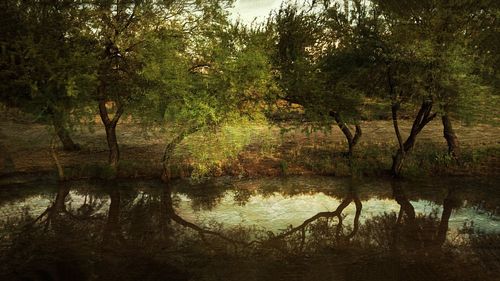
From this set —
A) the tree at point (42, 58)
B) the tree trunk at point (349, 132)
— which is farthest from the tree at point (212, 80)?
the tree trunk at point (349, 132)

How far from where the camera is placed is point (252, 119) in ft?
79.6

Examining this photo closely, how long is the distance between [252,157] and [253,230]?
12177mm

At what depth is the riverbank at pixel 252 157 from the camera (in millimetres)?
25875

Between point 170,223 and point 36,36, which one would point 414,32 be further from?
point 36,36

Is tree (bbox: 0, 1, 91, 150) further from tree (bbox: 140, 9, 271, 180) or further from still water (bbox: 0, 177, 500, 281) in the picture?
still water (bbox: 0, 177, 500, 281)

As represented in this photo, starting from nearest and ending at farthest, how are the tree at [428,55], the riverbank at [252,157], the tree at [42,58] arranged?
the tree at [42,58]
the tree at [428,55]
the riverbank at [252,157]

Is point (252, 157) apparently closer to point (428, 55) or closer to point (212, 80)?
point (212, 80)

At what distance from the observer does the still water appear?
15086 millimetres

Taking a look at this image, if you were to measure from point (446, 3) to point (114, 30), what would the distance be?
18749 mm

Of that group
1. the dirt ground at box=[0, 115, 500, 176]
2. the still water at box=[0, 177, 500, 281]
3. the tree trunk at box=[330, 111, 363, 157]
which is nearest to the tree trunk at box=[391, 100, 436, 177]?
the still water at box=[0, 177, 500, 281]

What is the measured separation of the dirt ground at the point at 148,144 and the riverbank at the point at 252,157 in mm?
67

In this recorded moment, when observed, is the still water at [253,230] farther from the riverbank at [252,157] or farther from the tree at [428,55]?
the tree at [428,55]

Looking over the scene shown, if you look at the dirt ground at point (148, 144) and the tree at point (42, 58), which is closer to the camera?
the tree at point (42, 58)

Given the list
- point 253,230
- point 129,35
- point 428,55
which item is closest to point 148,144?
point 129,35
